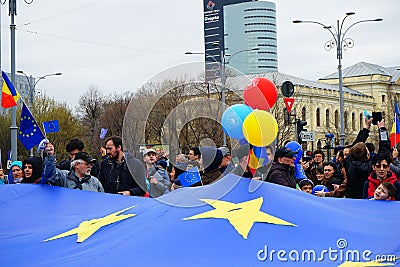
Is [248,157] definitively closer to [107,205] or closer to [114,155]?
[107,205]

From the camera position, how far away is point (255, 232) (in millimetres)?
5793

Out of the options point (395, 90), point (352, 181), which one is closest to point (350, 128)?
point (395, 90)

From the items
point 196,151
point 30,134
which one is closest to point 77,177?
point 196,151

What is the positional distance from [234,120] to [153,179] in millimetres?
1678

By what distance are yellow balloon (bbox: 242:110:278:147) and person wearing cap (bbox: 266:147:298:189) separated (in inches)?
17.5

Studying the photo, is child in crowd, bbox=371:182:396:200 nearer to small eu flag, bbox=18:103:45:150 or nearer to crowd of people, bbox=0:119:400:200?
crowd of people, bbox=0:119:400:200

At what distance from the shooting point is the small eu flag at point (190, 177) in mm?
7602

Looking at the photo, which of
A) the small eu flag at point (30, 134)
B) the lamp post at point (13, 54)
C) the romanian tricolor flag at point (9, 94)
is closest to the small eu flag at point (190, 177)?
the small eu flag at point (30, 134)

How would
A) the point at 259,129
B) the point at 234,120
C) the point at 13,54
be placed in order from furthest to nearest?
the point at 13,54, the point at 234,120, the point at 259,129

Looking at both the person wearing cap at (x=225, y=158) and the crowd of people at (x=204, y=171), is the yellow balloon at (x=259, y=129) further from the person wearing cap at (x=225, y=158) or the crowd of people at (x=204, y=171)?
the person wearing cap at (x=225, y=158)

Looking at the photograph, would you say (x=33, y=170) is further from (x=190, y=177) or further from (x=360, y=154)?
(x=360, y=154)

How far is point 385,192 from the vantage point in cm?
690

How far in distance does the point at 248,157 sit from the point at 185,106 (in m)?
1.01

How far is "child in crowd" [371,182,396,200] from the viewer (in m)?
6.91
